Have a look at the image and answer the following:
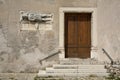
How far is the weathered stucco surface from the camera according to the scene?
11367 millimetres

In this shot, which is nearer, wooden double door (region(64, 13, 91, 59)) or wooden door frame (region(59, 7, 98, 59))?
wooden door frame (region(59, 7, 98, 59))

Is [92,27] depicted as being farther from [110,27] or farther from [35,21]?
[35,21]

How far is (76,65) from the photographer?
10836 millimetres

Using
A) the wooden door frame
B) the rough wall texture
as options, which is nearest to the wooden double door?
the wooden door frame

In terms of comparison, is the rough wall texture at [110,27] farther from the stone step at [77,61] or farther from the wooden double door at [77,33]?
the wooden double door at [77,33]

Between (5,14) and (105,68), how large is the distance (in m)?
4.25

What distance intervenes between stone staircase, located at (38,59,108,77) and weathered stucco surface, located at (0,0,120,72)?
661 millimetres

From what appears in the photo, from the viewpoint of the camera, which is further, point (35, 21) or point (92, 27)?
point (92, 27)

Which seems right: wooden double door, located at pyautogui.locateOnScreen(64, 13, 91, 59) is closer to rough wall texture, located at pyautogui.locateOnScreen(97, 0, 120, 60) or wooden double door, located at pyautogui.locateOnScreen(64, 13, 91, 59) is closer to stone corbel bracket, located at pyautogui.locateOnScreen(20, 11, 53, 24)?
rough wall texture, located at pyautogui.locateOnScreen(97, 0, 120, 60)

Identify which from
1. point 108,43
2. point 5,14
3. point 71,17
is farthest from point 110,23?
point 5,14

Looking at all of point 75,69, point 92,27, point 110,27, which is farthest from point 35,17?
point 110,27

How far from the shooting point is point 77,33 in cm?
1181

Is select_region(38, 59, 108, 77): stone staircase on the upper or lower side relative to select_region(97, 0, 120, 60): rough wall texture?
lower

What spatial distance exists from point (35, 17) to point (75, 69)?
2549 millimetres
